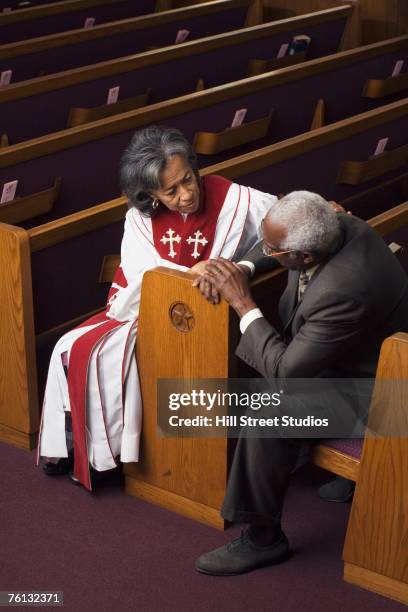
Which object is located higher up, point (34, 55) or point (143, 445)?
point (34, 55)

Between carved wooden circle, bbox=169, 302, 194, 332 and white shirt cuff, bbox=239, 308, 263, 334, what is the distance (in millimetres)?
202

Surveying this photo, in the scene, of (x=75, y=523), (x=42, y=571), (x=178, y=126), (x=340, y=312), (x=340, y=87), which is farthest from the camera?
(x=340, y=87)

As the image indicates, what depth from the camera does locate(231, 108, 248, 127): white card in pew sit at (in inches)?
188

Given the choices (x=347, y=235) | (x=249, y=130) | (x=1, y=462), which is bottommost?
(x=1, y=462)

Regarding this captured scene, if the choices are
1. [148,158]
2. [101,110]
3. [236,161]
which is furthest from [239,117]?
[148,158]

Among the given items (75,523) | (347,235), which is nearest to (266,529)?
(75,523)

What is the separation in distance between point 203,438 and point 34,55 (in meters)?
3.18

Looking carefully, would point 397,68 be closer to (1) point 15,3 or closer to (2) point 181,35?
(2) point 181,35

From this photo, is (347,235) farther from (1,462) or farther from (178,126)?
(178,126)

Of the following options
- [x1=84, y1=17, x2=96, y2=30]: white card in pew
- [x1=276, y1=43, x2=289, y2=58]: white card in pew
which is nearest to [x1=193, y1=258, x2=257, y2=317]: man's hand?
[x1=276, y1=43, x2=289, y2=58]: white card in pew

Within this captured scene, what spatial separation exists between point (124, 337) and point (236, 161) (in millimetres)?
1052

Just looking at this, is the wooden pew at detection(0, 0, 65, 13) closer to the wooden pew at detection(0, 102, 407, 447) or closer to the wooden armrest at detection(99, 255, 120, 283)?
the wooden pew at detection(0, 102, 407, 447)

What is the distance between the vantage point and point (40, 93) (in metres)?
4.72

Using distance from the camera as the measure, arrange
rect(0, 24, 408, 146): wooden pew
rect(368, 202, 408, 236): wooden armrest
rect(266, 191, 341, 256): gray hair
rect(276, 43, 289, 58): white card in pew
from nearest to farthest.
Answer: rect(266, 191, 341, 256): gray hair < rect(368, 202, 408, 236): wooden armrest < rect(0, 24, 408, 146): wooden pew < rect(276, 43, 289, 58): white card in pew
